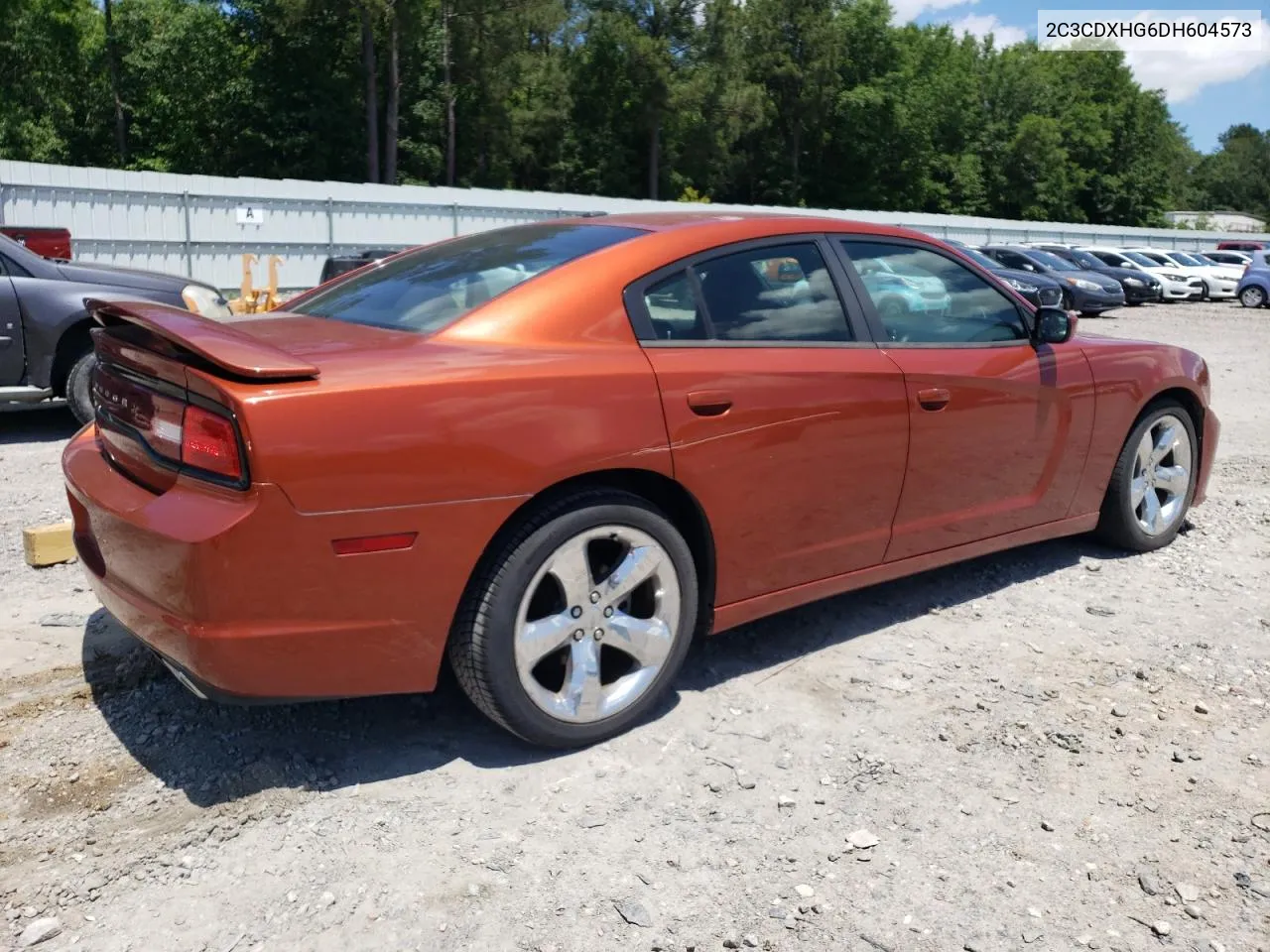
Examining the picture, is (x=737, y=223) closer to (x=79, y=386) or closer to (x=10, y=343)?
(x=79, y=386)

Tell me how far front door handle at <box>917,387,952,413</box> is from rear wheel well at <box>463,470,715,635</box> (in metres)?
1.03

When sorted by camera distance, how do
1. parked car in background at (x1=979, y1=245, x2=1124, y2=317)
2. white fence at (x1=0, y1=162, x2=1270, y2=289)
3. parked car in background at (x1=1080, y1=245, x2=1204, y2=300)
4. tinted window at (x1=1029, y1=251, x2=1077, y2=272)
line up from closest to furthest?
white fence at (x1=0, y1=162, x2=1270, y2=289) < parked car in background at (x1=979, y1=245, x2=1124, y2=317) < tinted window at (x1=1029, y1=251, x2=1077, y2=272) < parked car in background at (x1=1080, y1=245, x2=1204, y2=300)

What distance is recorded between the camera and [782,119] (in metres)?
66.1

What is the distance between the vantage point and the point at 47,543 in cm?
482

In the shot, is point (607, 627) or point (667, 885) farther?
point (607, 627)

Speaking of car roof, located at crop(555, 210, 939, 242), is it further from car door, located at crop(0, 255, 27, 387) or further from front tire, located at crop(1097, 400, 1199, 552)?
car door, located at crop(0, 255, 27, 387)

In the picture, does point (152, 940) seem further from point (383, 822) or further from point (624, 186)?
point (624, 186)

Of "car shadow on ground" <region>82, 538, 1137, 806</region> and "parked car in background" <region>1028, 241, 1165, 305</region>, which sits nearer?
"car shadow on ground" <region>82, 538, 1137, 806</region>

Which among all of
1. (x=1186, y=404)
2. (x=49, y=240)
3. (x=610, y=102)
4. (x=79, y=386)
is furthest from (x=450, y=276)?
(x=610, y=102)

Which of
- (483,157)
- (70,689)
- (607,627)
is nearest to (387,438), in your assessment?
(607,627)

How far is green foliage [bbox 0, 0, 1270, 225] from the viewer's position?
1795 inches

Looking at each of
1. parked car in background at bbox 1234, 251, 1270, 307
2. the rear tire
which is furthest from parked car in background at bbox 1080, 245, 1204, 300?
the rear tire

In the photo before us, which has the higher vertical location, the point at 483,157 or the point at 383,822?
the point at 483,157

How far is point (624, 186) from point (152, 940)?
184 ft
